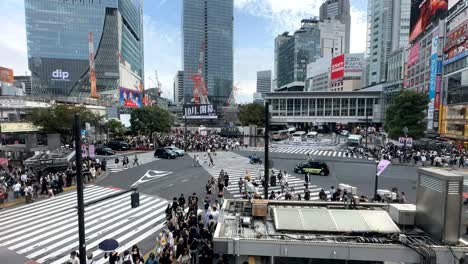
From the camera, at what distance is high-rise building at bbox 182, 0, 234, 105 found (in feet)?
559

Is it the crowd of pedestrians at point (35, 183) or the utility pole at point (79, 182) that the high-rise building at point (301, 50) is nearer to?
the crowd of pedestrians at point (35, 183)

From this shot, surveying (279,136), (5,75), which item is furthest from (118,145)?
(5,75)

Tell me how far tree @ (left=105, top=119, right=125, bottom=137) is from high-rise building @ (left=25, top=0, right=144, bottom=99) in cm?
5589

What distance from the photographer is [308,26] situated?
173 m

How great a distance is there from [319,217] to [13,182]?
936 inches

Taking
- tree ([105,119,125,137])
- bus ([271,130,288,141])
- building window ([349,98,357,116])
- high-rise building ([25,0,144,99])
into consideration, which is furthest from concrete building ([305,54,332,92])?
tree ([105,119,125,137])

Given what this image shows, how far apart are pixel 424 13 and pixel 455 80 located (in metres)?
21.2

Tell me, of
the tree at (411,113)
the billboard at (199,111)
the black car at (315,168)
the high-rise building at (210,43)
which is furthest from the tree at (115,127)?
the high-rise building at (210,43)

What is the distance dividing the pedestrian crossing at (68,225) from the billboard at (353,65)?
12024 cm

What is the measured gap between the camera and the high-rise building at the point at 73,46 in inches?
4343

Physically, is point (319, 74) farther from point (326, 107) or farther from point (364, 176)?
point (364, 176)

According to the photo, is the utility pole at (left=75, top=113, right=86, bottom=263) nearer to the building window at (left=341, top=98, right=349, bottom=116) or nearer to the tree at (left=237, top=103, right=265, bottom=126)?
the tree at (left=237, top=103, right=265, bottom=126)

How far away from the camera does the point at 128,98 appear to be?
64812mm

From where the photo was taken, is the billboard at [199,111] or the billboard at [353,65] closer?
the billboard at [199,111]
